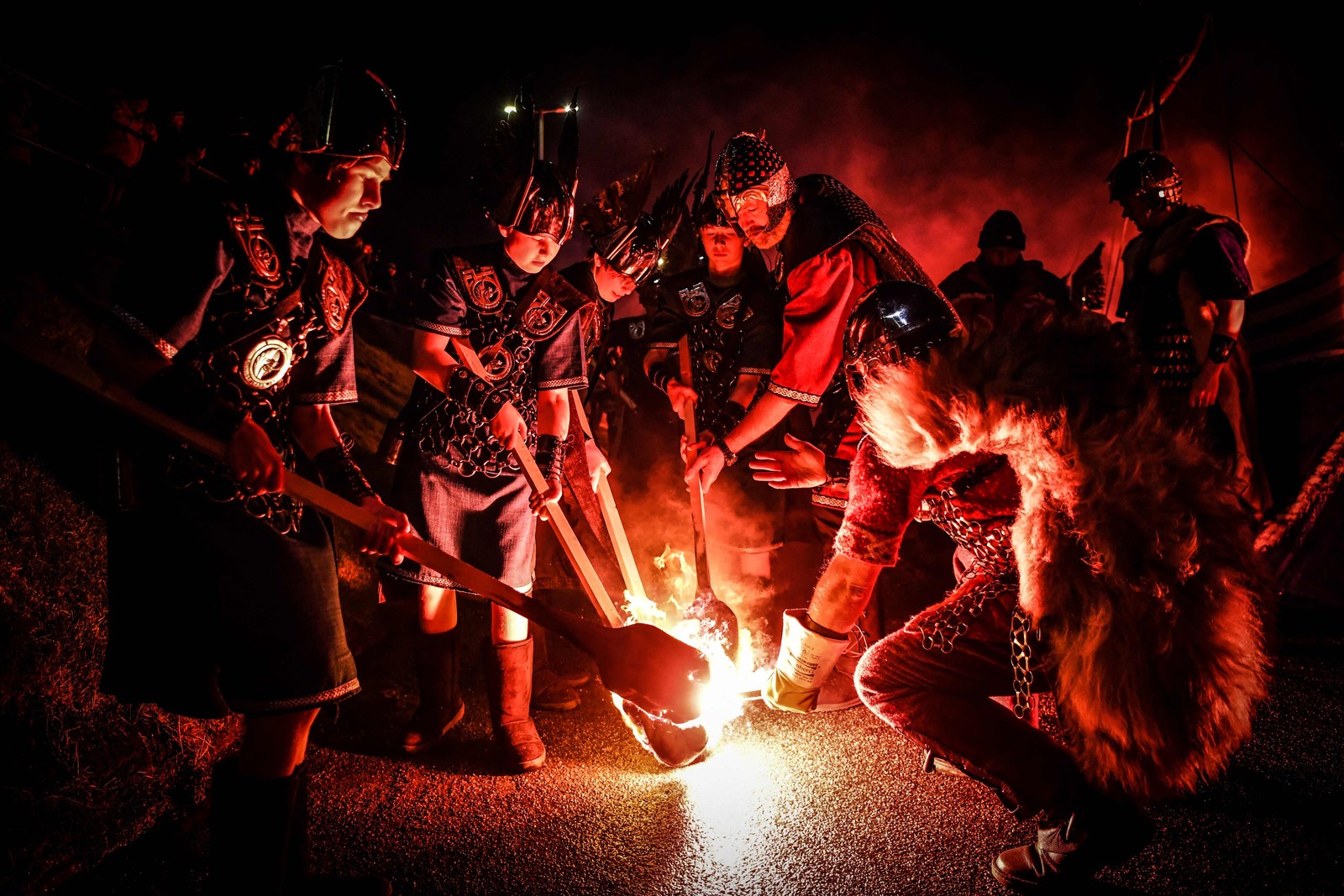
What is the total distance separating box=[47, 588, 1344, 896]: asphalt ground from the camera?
2293 millimetres

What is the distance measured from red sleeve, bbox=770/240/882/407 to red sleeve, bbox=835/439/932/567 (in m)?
1.25

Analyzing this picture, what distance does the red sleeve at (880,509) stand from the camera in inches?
85.7

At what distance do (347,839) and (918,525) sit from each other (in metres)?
5.17

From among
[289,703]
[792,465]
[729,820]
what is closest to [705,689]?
[729,820]

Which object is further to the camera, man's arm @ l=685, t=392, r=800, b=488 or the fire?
man's arm @ l=685, t=392, r=800, b=488

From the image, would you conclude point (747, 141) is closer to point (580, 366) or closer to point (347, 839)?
point (580, 366)

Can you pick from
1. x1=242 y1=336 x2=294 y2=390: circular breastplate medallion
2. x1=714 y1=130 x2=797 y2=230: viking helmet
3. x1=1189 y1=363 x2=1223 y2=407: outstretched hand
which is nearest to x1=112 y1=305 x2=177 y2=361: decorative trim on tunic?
x1=242 y1=336 x2=294 y2=390: circular breastplate medallion

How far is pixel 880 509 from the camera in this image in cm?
220

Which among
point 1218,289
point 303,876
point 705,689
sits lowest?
point 303,876

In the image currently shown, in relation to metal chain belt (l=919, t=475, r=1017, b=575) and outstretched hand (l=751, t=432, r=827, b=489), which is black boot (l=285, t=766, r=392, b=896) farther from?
metal chain belt (l=919, t=475, r=1017, b=575)

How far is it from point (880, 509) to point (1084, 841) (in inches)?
43.8

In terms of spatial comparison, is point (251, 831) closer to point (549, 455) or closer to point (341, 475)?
point (341, 475)

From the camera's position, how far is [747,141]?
12.2ft

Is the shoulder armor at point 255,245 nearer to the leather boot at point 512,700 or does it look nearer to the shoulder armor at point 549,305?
the shoulder armor at point 549,305
